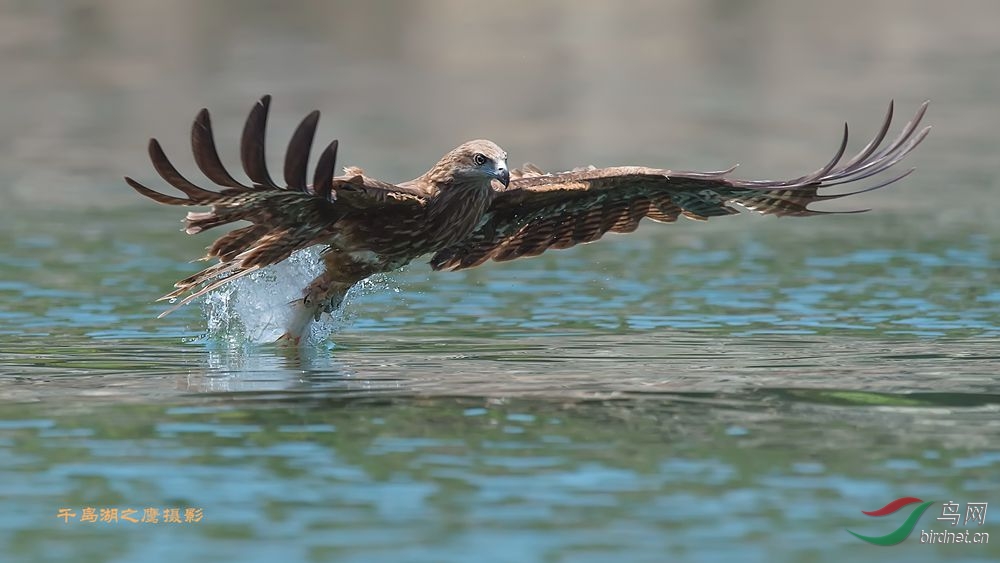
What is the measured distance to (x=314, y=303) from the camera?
1215 centimetres

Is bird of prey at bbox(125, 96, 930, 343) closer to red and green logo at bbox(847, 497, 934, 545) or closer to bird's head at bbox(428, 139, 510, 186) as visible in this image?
bird's head at bbox(428, 139, 510, 186)

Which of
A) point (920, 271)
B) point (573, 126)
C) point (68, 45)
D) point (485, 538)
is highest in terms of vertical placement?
point (68, 45)

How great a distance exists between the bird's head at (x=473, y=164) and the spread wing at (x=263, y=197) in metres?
0.24

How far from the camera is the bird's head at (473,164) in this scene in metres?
11.4

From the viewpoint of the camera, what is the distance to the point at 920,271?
14734mm

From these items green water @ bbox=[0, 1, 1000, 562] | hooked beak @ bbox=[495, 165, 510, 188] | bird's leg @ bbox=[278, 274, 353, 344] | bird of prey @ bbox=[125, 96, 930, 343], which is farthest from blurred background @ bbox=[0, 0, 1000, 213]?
hooked beak @ bbox=[495, 165, 510, 188]

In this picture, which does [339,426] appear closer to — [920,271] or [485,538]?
[485,538]

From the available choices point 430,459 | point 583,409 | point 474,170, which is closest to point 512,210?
point 474,170

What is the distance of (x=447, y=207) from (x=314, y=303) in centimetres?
114

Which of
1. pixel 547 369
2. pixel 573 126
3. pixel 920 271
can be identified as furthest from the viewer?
pixel 573 126

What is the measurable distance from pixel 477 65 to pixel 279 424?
22.4 meters

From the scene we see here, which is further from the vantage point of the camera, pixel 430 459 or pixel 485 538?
pixel 430 459

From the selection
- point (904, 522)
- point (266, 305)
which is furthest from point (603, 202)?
point (904, 522)

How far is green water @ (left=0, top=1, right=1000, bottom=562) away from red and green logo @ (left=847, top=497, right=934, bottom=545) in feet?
0.16
